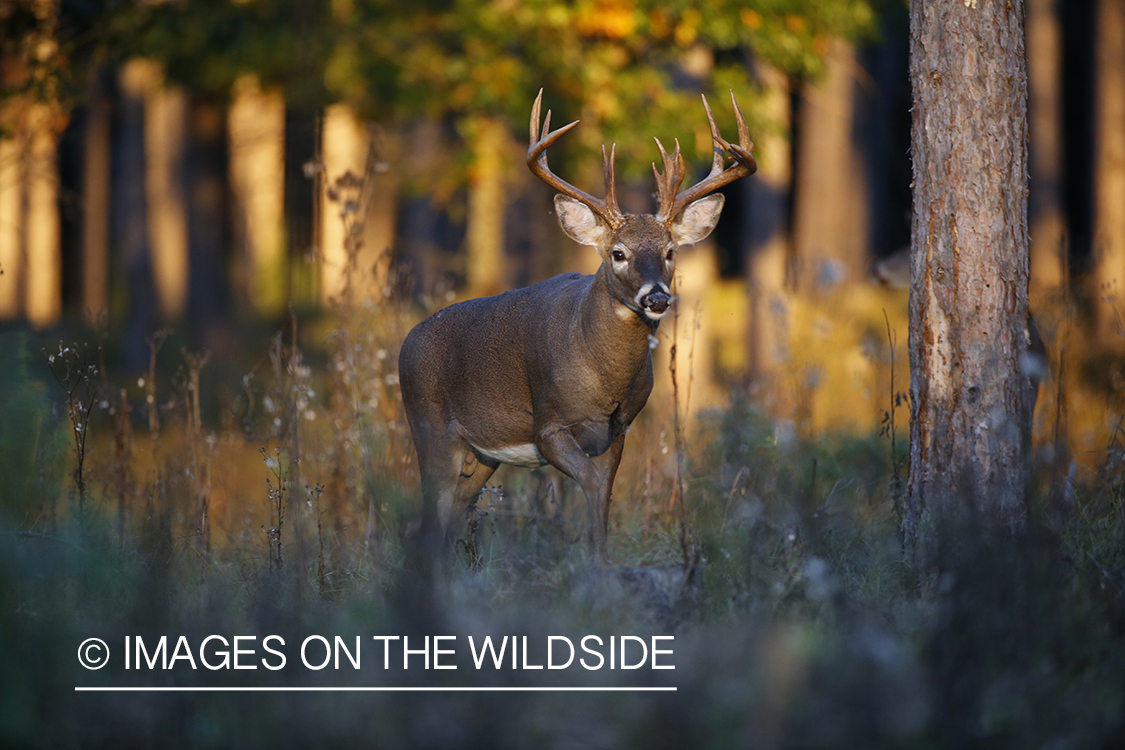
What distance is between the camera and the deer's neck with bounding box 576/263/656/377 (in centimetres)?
509

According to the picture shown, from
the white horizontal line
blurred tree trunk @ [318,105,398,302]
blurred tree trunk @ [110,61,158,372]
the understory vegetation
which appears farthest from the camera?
blurred tree trunk @ [110,61,158,372]

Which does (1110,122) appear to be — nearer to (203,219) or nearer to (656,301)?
(656,301)

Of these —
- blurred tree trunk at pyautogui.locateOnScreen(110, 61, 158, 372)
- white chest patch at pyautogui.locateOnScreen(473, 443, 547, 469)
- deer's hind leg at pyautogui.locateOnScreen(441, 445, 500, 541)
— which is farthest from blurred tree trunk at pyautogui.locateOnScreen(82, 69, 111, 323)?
white chest patch at pyautogui.locateOnScreen(473, 443, 547, 469)

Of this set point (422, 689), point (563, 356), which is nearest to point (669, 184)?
point (563, 356)

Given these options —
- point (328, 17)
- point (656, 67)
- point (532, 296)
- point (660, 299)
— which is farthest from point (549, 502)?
point (328, 17)

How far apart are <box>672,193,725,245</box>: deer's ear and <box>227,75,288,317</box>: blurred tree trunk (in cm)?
955

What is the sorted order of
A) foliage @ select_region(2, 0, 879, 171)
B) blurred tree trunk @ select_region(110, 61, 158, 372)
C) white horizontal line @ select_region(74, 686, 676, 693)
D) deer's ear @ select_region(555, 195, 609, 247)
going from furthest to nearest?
1. blurred tree trunk @ select_region(110, 61, 158, 372)
2. foliage @ select_region(2, 0, 879, 171)
3. deer's ear @ select_region(555, 195, 609, 247)
4. white horizontal line @ select_region(74, 686, 676, 693)

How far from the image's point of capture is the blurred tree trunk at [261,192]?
17.2 meters

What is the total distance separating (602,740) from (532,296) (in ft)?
9.53

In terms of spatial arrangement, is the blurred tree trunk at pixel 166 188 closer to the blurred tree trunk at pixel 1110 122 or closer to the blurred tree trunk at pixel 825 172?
the blurred tree trunk at pixel 825 172

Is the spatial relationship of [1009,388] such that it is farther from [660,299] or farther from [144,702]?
[144,702]

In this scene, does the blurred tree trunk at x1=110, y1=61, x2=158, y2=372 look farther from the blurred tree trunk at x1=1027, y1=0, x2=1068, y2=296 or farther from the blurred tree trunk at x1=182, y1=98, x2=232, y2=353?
the blurred tree trunk at x1=1027, y1=0, x2=1068, y2=296

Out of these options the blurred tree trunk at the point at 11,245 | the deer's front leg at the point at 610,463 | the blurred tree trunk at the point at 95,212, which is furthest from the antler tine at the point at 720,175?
the blurred tree trunk at the point at 95,212

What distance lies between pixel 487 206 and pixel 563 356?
422 inches
